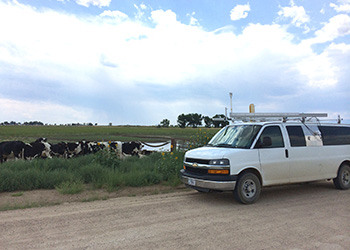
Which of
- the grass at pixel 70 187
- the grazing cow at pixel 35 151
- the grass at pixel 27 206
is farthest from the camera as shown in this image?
the grazing cow at pixel 35 151

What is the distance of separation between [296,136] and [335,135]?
190cm

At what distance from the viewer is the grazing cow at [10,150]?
44.0 ft

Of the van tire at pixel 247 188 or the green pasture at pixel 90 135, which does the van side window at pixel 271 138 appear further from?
the green pasture at pixel 90 135

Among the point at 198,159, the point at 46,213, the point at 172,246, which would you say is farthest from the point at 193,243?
the point at 46,213

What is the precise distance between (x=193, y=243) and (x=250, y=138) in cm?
372

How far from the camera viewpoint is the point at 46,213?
6.36 m

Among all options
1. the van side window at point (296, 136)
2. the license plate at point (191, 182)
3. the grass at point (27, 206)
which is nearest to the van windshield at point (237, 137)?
the van side window at point (296, 136)

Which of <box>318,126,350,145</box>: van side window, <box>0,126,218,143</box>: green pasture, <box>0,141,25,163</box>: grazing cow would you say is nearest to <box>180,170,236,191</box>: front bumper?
<box>318,126,350,145</box>: van side window

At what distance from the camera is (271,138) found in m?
7.64

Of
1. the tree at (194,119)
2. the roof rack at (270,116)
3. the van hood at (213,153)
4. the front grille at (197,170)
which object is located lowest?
the front grille at (197,170)

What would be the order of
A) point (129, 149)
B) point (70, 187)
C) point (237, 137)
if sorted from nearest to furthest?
point (237, 137), point (70, 187), point (129, 149)

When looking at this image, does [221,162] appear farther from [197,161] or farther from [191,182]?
[191,182]

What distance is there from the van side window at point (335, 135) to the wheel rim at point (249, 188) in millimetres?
3167

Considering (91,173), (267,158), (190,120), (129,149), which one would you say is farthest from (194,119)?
(267,158)
